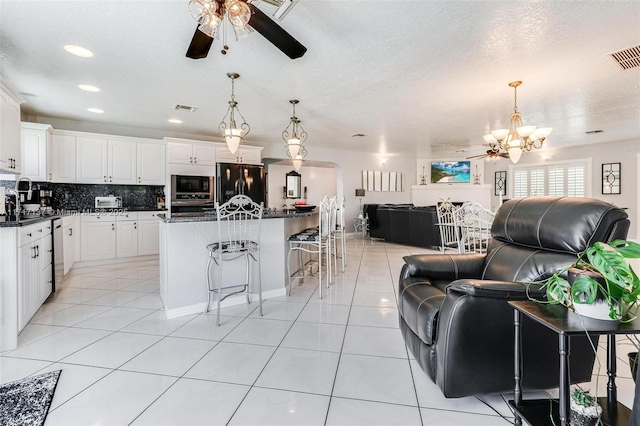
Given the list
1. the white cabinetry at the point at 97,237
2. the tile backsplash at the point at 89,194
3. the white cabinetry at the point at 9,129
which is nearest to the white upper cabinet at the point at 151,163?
the tile backsplash at the point at 89,194

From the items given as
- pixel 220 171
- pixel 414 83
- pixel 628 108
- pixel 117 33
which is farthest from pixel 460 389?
pixel 628 108

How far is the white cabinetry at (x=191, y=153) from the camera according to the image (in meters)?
5.70

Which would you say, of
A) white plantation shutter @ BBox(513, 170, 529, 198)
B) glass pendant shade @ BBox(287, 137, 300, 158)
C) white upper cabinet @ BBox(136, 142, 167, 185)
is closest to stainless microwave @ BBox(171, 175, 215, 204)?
white upper cabinet @ BBox(136, 142, 167, 185)

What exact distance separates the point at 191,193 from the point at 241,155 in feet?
4.44

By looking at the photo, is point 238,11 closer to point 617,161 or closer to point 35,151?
point 35,151

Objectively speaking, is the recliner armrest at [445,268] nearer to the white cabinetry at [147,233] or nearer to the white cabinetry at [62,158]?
the white cabinetry at [147,233]

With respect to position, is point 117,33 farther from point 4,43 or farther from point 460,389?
point 460,389

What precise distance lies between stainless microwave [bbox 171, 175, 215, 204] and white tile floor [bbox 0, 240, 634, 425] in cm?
257

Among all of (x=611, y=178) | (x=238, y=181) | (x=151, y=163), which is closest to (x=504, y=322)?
(x=238, y=181)

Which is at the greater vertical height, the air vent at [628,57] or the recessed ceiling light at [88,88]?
the air vent at [628,57]

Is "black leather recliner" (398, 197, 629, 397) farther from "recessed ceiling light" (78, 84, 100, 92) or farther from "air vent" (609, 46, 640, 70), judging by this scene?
"recessed ceiling light" (78, 84, 100, 92)

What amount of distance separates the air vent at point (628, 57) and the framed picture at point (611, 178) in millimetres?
5880

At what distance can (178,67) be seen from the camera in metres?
3.18

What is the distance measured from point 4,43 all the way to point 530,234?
4470 mm
